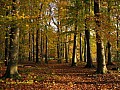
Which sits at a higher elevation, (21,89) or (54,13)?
(54,13)

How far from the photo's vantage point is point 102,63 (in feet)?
61.2

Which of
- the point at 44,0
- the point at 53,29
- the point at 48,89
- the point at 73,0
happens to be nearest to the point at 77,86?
the point at 48,89

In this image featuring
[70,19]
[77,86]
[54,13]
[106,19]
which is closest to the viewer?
[77,86]

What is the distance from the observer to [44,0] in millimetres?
19281

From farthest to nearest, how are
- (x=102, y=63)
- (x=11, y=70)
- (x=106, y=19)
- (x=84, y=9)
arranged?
(x=84, y=9)
(x=102, y=63)
(x=106, y=19)
(x=11, y=70)

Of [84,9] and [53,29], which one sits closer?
[84,9]

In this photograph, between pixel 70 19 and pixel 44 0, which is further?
pixel 70 19

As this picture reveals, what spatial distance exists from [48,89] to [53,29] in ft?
111

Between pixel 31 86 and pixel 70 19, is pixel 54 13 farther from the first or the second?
pixel 31 86

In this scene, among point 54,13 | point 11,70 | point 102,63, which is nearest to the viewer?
point 11,70

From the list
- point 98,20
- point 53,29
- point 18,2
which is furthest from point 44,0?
point 53,29

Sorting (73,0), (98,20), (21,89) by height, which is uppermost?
(73,0)

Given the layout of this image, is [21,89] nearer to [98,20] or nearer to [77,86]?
[77,86]

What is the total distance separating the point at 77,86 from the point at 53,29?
33.0 metres
